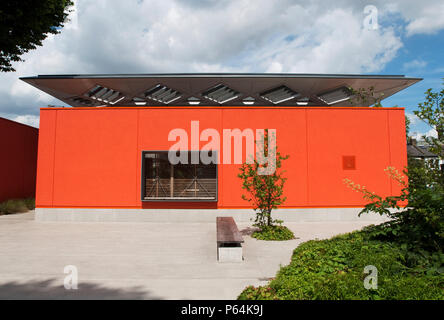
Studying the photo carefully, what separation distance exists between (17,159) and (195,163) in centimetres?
1088

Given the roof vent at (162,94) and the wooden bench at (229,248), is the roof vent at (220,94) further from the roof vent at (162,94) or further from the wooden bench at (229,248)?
the wooden bench at (229,248)

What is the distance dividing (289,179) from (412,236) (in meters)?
6.54

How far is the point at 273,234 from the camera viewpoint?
8.20 m

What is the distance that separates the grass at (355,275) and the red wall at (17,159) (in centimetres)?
1565

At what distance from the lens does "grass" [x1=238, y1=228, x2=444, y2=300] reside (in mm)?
3213

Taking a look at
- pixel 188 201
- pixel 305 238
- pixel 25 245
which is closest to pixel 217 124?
pixel 188 201

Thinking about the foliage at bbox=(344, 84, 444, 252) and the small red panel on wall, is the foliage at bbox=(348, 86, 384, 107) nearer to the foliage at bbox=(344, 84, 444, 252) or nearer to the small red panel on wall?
the small red panel on wall

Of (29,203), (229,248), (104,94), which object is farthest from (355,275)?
(104,94)

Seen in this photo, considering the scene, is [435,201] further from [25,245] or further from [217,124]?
[25,245]

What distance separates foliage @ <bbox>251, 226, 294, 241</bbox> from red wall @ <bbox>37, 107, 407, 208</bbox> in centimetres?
240

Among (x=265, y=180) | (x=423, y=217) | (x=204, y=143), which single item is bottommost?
(x=423, y=217)

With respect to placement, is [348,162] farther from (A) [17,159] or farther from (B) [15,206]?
(A) [17,159]

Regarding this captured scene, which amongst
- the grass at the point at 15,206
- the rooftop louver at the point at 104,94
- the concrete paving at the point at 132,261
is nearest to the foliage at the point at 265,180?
the concrete paving at the point at 132,261

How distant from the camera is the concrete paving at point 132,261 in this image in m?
4.38
